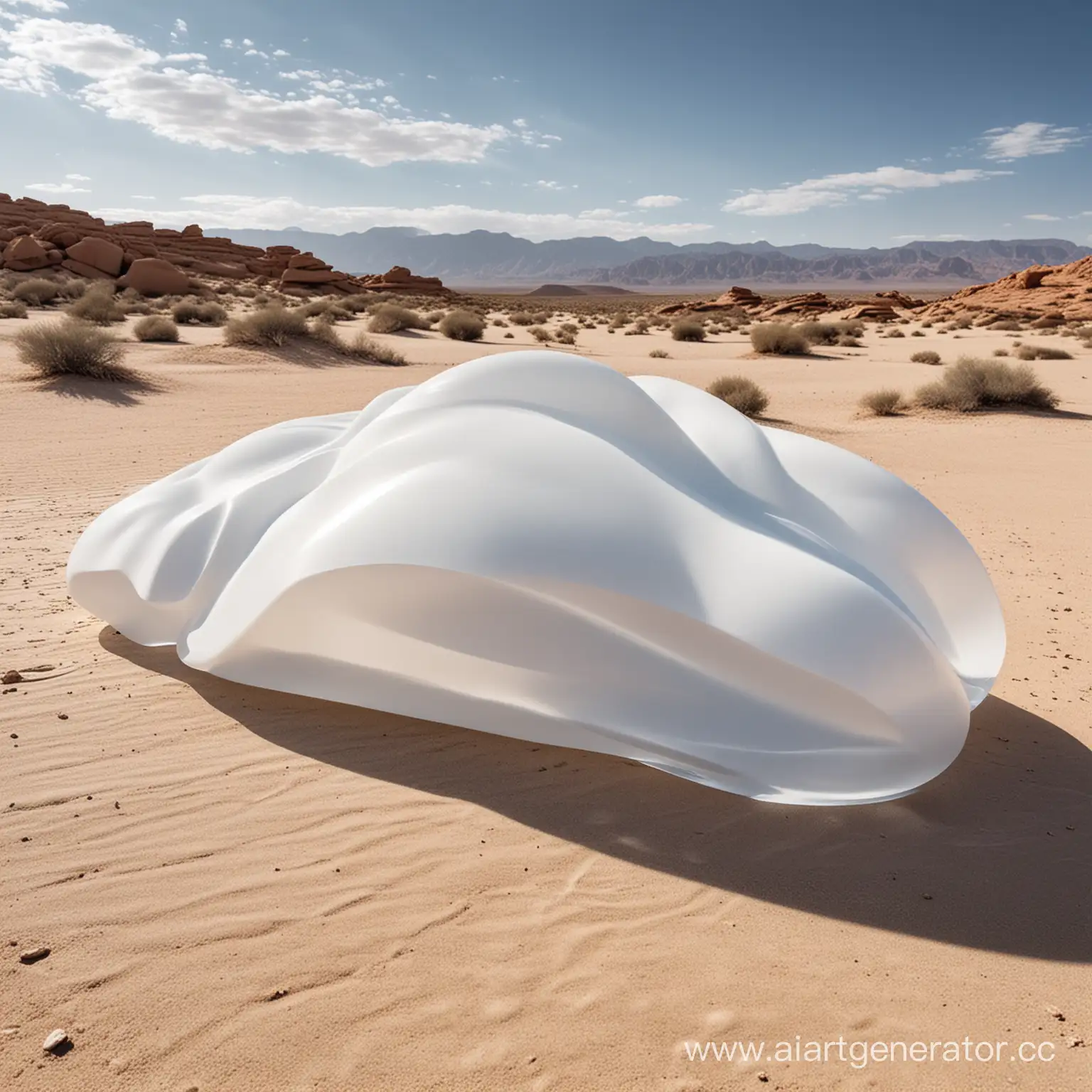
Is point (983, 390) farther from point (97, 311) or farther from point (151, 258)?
point (151, 258)

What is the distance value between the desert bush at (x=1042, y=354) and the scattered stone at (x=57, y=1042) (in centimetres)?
2596

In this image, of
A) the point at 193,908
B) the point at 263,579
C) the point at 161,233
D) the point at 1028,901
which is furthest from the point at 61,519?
the point at 161,233

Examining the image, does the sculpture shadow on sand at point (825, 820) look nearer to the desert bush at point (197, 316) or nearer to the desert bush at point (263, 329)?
the desert bush at point (263, 329)

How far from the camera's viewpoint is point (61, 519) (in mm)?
7465

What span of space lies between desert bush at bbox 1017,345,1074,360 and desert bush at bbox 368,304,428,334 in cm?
1865

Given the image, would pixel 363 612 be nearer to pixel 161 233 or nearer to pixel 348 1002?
pixel 348 1002

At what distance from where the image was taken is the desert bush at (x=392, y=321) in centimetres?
2669


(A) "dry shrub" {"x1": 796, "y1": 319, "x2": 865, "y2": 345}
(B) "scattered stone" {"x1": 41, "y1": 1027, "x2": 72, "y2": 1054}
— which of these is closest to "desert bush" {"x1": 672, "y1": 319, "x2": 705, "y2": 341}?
(A) "dry shrub" {"x1": 796, "y1": 319, "x2": 865, "y2": 345}

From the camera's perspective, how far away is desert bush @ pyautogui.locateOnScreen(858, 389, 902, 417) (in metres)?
14.8

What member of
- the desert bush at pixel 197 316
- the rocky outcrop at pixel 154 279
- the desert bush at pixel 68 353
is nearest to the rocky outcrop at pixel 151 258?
the rocky outcrop at pixel 154 279

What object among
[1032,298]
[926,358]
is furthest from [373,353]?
[1032,298]

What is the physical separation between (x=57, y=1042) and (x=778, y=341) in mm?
24778

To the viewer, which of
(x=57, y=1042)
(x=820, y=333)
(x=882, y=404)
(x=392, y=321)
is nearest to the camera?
(x=57, y=1042)

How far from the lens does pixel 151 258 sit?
41.5 meters
